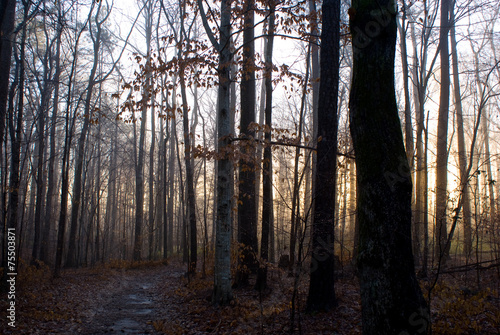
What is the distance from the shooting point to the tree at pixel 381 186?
296 centimetres

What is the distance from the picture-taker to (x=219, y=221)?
6.84 metres

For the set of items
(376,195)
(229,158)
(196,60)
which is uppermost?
(196,60)

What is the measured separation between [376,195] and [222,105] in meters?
4.66

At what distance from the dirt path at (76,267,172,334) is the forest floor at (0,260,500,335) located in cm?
2

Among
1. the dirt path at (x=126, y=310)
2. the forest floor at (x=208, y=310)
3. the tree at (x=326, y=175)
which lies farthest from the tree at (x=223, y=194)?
the tree at (x=326, y=175)

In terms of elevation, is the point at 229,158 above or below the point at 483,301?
above

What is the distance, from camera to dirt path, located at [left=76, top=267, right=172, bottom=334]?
6.28 m

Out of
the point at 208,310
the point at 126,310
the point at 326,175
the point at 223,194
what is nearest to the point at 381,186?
the point at 326,175

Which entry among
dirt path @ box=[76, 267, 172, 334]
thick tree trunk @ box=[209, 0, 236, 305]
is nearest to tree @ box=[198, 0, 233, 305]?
thick tree trunk @ box=[209, 0, 236, 305]

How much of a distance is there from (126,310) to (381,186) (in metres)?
7.29

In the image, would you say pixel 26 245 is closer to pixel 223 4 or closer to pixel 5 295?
pixel 5 295

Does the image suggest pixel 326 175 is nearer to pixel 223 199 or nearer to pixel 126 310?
pixel 223 199

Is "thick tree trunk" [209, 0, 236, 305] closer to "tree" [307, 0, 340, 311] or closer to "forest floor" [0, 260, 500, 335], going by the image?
"forest floor" [0, 260, 500, 335]

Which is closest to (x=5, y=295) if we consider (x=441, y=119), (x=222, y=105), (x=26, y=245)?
(x=222, y=105)
